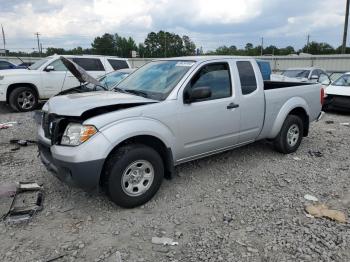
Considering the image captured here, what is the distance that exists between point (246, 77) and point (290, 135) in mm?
1642

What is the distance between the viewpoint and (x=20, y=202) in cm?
411

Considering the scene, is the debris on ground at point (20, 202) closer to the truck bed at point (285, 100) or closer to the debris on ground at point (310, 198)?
the debris on ground at point (310, 198)

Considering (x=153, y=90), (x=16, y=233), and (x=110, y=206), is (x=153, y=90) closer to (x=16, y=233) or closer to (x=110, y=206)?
(x=110, y=206)

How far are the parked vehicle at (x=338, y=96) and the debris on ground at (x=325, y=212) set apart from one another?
7628 mm

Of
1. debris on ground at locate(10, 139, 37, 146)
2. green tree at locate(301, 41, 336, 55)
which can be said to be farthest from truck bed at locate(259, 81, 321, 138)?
green tree at locate(301, 41, 336, 55)

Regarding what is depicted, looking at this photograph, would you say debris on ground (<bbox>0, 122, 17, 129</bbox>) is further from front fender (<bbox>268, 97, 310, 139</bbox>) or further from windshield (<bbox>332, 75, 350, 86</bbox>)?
windshield (<bbox>332, 75, 350, 86</bbox>)

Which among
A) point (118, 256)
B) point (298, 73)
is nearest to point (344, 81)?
point (298, 73)

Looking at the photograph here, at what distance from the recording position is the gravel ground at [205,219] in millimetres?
3258

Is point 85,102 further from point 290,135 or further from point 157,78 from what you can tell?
point 290,135

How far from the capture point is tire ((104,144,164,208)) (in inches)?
150

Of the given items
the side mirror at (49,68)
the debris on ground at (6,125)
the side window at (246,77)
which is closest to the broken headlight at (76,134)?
the side window at (246,77)

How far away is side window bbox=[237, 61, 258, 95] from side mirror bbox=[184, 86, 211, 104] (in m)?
1.07

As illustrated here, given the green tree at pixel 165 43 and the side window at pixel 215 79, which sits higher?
the green tree at pixel 165 43

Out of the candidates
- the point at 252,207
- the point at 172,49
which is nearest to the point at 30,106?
the point at 252,207
